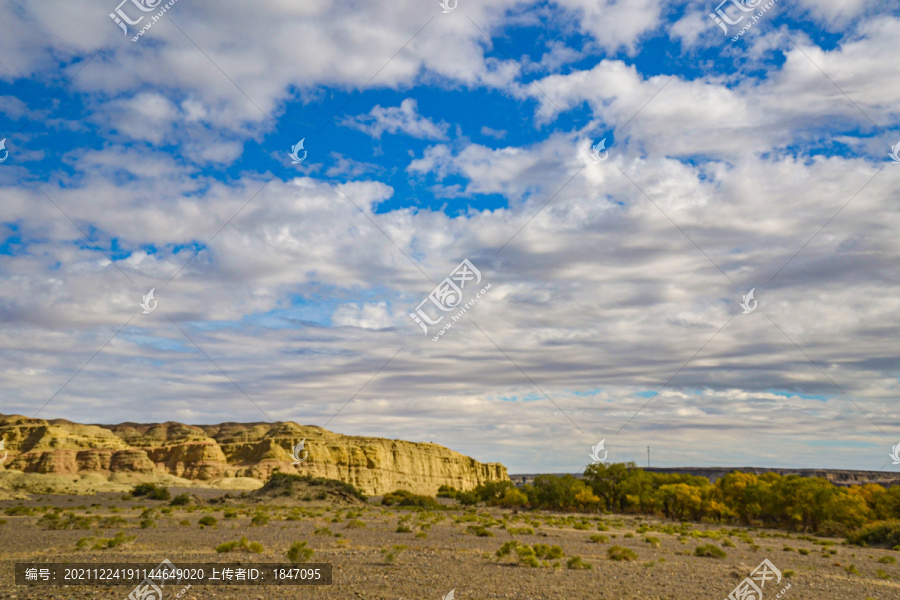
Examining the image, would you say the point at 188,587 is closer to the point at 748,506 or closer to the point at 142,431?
the point at 748,506

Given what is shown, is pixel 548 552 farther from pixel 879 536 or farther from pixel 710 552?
pixel 879 536

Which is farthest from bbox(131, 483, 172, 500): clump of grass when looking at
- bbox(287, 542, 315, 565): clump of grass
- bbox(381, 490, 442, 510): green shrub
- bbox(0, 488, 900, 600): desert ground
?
bbox(287, 542, 315, 565): clump of grass

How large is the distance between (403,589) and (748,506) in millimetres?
63776

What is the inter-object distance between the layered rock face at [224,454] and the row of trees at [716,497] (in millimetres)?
48025

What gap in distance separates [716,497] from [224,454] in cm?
10837

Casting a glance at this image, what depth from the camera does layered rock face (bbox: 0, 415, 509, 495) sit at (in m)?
113

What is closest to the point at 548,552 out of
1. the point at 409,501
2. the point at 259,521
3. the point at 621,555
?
the point at 621,555

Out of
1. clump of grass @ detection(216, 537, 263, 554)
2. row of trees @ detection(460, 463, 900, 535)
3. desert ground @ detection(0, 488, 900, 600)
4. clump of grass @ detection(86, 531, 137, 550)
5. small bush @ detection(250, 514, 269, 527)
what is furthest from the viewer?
row of trees @ detection(460, 463, 900, 535)

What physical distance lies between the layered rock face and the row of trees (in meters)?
48.0

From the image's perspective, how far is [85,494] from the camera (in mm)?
76188

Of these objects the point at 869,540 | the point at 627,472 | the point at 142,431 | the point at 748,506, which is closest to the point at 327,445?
the point at 142,431

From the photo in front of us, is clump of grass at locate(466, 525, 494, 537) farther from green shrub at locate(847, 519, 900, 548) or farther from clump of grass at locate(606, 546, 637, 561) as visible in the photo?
green shrub at locate(847, 519, 900, 548)

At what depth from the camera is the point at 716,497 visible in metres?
72.0

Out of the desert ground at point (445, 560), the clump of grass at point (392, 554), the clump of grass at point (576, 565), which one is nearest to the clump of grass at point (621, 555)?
the desert ground at point (445, 560)
